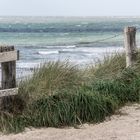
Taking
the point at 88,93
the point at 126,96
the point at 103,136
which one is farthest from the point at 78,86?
the point at 103,136

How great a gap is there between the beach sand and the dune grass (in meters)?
0.21

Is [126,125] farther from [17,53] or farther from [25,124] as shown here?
[17,53]

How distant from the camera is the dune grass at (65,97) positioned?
8.03 metres

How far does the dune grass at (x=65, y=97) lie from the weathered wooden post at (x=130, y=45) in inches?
16.8

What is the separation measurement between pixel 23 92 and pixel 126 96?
7.42 ft

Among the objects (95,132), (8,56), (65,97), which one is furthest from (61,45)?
(95,132)

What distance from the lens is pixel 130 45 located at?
406 inches

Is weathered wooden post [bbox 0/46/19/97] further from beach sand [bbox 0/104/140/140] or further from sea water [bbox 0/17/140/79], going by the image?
sea water [bbox 0/17/140/79]

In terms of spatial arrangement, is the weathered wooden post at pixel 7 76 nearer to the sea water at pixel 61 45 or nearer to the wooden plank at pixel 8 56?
the wooden plank at pixel 8 56

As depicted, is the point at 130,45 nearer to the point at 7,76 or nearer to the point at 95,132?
the point at 95,132

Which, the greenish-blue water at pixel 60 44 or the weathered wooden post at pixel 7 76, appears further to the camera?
the greenish-blue water at pixel 60 44

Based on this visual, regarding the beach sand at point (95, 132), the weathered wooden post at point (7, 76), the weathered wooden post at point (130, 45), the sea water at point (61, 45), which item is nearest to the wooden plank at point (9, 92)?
the weathered wooden post at point (7, 76)

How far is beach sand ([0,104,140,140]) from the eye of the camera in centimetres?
737

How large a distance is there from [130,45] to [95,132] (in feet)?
10.4
